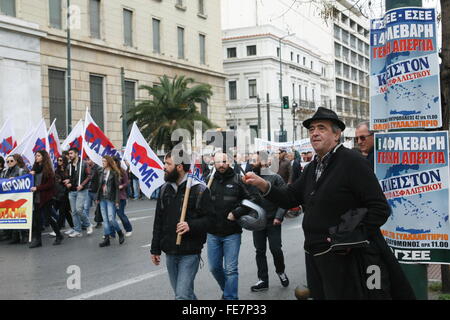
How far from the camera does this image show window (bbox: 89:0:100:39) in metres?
30.5

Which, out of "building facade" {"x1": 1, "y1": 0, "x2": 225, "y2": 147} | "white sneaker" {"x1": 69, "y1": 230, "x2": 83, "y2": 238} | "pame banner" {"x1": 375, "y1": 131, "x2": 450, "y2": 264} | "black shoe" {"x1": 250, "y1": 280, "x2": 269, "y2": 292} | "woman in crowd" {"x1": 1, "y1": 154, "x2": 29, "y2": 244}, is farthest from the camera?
"building facade" {"x1": 1, "y1": 0, "x2": 225, "y2": 147}

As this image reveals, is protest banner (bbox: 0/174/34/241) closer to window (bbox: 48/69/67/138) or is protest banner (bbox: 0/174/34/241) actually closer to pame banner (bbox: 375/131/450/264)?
pame banner (bbox: 375/131/450/264)

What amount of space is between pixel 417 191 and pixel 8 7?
24.7 meters

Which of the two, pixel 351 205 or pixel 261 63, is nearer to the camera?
pixel 351 205

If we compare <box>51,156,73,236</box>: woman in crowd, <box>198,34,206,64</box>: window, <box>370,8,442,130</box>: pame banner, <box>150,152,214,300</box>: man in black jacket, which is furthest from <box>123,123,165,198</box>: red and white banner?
<box>198,34,206,64</box>: window

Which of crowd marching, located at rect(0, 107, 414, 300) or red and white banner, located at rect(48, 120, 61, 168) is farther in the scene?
red and white banner, located at rect(48, 120, 61, 168)

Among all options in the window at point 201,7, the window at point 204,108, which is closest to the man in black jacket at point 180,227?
the window at point 204,108

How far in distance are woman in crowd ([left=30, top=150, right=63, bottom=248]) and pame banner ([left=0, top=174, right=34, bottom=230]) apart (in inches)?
4.7

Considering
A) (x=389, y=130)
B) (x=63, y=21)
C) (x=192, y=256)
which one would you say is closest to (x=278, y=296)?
(x=192, y=256)

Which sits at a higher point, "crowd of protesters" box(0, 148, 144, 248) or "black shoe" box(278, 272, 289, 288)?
"crowd of protesters" box(0, 148, 144, 248)

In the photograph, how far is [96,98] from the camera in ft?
103
